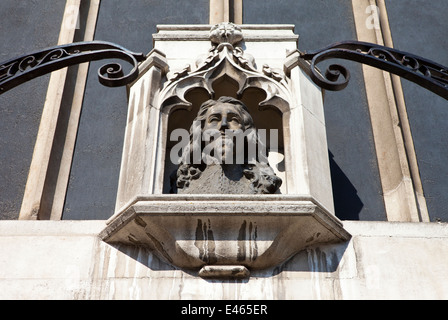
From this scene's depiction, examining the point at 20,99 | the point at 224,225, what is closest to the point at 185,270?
the point at 224,225

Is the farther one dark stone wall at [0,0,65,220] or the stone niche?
dark stone wall at [0,0,65,220]

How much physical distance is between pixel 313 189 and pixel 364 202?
3.13ft

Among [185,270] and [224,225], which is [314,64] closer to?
[224,225]

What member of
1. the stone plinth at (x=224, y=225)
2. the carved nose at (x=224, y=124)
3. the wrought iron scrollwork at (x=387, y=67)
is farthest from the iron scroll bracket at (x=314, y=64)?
the stone plinth at (x=224, y=225)

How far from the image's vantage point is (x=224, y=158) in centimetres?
488

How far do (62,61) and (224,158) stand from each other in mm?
1259

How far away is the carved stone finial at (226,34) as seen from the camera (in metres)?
5.61

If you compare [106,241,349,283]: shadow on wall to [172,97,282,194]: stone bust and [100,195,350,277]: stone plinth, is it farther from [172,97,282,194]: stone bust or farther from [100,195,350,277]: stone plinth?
[172,97,282,194]: stone bust

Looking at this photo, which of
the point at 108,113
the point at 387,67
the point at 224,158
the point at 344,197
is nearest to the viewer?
the point at 224,158

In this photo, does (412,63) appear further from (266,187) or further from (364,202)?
(266,187)

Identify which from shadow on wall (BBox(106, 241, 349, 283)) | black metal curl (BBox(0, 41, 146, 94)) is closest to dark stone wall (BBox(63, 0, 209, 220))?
black metal curl (BBox(0, 41, 146, 94))

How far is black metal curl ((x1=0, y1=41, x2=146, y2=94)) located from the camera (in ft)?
17.1

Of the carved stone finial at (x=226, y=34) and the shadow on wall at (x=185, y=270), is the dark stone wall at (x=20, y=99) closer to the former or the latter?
the shadow on wall at (x=185, y=270)

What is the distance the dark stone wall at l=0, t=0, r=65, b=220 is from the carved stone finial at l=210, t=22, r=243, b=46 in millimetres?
1434
